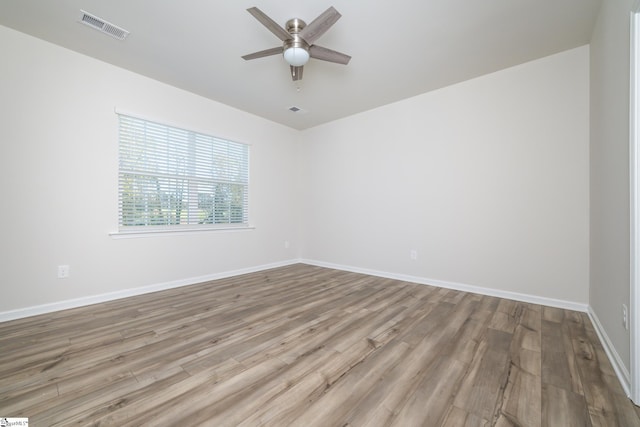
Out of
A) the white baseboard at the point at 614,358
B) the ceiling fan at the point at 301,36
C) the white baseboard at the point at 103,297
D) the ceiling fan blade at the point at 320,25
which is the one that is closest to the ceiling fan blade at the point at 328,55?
the ceiling fan at the point at 301,36

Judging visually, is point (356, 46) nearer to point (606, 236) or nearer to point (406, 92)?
point (406, 92)

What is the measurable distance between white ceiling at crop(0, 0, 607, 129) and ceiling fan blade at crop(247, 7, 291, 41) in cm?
18

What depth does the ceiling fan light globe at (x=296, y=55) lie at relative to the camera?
2212 mm

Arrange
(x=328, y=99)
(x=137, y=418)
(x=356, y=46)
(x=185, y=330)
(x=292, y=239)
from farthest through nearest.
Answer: (x=292, y=239) < (x=328, y=99) < (x=356, y=46) < (x=185, y=330) < (x=137, y=418)

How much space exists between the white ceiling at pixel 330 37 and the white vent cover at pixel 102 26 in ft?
0.16

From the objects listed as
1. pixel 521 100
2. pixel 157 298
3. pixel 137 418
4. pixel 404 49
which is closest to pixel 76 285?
pixel 157 298

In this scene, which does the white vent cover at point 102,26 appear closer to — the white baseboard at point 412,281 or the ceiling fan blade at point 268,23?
the ceiling fan blade at point 268,23

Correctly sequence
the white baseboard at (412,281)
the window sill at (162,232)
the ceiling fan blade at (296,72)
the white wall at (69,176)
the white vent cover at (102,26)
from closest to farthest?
the white baseboard at (412,281)
the white vent cover at (102,26)
the white wall at (69,176)
the ceiling fan blade at (296,72)
the window sill at (162,232)

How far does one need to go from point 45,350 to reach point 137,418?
4.13 ft

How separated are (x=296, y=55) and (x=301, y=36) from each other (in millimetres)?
166

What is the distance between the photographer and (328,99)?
147 inches

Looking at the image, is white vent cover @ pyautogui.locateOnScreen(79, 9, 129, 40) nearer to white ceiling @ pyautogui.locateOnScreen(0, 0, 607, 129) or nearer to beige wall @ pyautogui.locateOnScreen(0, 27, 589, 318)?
white ceiling @ pyautogui.locateOnScreen(0, 0, 607, 129)

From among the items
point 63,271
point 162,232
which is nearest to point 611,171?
point 162,232

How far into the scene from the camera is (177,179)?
11.3ft
